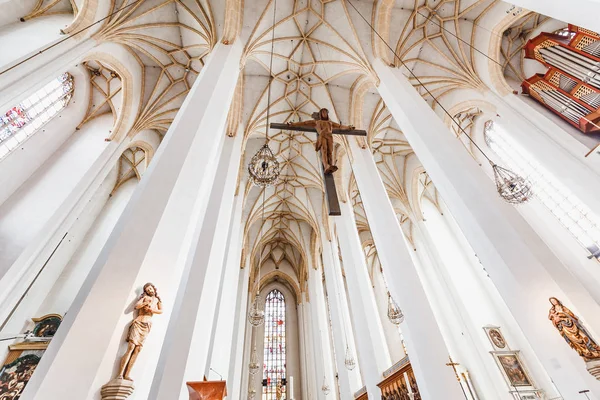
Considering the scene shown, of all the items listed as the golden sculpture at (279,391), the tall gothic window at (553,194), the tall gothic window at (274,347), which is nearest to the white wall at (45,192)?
the tall gothic window at (274,347)

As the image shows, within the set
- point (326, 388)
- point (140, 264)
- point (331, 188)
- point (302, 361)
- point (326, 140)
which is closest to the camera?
point (140, 264)

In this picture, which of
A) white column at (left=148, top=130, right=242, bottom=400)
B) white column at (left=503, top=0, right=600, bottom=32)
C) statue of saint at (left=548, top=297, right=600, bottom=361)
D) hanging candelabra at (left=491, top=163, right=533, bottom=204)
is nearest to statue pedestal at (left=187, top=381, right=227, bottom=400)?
white column at (left=148, top=130, right=242, bottom=400)

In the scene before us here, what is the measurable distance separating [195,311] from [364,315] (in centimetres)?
551

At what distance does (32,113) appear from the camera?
8766 millimetres

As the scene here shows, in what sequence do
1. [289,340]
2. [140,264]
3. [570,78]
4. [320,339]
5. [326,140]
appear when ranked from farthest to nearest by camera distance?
1. [289,340]
2. [320,339]
3. [570,78]
4. [326,140]
5. [140,264]

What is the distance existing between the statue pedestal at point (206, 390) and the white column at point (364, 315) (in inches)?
247

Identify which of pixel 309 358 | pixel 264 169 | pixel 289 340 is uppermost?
pixel 289 340

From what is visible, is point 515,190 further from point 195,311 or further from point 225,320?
point 225,320

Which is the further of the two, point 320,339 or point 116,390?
point 320,339

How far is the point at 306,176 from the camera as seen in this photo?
574 inches

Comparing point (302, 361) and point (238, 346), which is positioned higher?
point (302, 361)

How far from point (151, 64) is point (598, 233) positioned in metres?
15.4

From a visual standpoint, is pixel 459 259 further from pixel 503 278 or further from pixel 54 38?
pixel 54 38

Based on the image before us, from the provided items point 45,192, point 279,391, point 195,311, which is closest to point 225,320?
point 195,311
